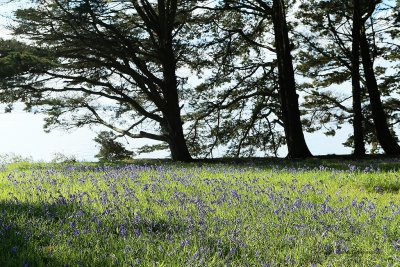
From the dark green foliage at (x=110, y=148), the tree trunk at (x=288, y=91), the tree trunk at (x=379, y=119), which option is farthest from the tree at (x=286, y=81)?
the dark green foliage at (x=110, y=148)

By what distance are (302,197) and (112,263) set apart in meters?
3.93

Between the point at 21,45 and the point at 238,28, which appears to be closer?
the point at 21,45

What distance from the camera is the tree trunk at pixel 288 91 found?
18.0 m

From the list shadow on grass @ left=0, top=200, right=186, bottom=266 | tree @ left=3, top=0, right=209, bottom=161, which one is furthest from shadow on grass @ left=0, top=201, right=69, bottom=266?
tree @ left=3, top=0, right=209, bottom=161

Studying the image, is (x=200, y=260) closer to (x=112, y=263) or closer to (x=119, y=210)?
(x=112, y=263)

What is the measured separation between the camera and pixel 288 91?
18078mm

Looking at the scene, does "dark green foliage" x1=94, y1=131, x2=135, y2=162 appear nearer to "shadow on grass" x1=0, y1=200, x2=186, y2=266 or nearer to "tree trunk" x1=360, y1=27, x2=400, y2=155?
"tree trunk" x1=360, y1=27, x2=400, y2=155

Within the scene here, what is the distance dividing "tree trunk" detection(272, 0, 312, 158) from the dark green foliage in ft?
27.4

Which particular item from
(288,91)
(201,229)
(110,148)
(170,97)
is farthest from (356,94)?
(201,229)

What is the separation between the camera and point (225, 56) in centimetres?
2080

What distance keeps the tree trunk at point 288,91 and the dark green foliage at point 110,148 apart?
27.4 feet

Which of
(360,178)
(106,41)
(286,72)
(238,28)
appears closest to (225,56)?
(238,28)

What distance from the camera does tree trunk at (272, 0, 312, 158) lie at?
18.0 m

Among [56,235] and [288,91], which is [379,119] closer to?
[288,91]
